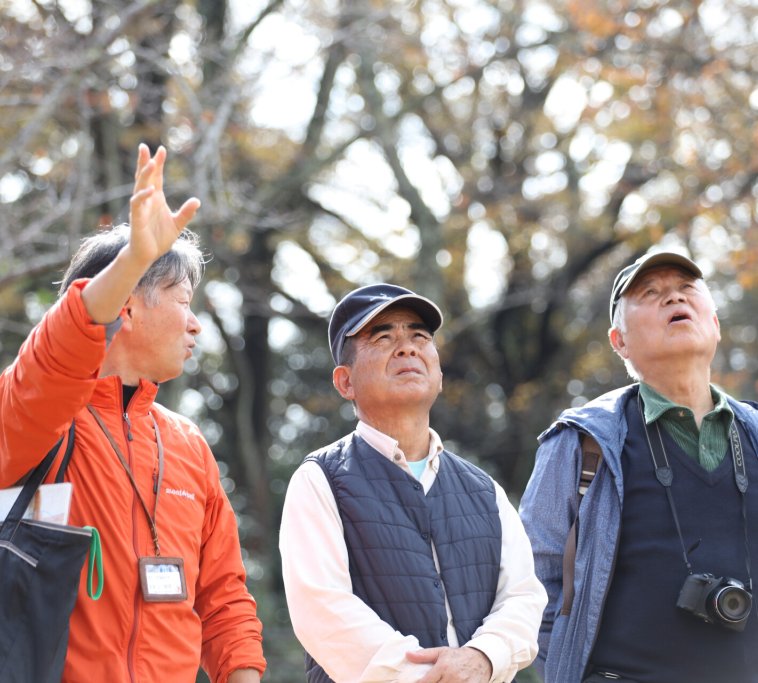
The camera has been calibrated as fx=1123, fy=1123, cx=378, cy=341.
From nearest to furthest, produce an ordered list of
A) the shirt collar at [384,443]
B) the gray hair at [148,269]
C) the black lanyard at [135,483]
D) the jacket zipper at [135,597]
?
the jacket zipper at [135,597] < the black lanyard at [135,483] < the gray hair at [148,269] < the shirt collar at [384,443]

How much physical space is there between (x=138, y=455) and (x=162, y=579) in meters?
0.34

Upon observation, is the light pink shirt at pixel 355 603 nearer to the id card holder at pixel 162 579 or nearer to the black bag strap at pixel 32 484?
the id card holder at pixel 162 579

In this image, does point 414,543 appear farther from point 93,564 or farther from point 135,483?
point 93,564

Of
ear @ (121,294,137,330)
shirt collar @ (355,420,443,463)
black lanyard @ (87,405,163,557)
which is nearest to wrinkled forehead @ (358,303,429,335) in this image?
shirt collar @ (355,420,443,463)

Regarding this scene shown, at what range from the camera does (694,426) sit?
368cm

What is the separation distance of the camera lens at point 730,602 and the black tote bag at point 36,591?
1797mm

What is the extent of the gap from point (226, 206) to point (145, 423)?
6.64 meters

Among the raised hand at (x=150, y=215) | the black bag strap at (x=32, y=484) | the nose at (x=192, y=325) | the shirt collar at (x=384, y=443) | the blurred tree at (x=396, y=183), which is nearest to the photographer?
the raised hand at (x=150, y=215)

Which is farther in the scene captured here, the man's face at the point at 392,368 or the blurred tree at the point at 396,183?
the blurred tree at the point at 396,183


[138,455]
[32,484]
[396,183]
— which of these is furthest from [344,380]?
[396,183]

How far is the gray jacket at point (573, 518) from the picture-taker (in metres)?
3.47

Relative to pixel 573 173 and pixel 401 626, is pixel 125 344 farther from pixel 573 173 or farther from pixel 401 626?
pixel 573 173

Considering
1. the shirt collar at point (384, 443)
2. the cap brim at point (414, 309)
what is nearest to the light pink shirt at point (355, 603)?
the shirt collar at point (384, 443)

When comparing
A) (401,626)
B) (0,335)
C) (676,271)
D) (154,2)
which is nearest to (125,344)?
(401,626)
